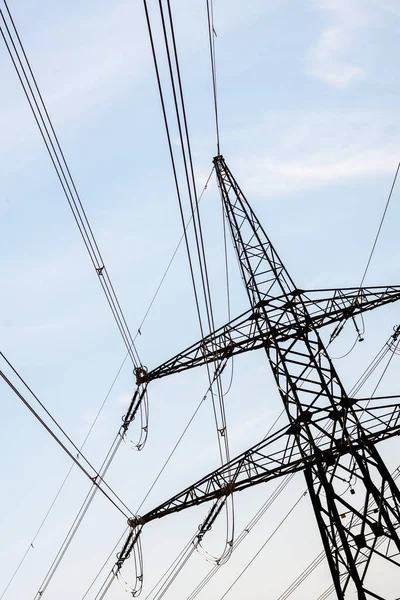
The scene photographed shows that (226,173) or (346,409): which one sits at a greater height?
(226,173)

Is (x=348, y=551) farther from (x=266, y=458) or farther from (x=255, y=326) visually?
(x=255, y=326)

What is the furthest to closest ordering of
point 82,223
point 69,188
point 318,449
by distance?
point 318,449 < point 82,223 < point 69,188

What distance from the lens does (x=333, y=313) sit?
1620cm

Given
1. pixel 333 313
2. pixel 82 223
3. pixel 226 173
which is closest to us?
pixel 82 223

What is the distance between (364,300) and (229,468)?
18.4 feet

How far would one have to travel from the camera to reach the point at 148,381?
16.9 m

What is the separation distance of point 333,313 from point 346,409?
2936 mm

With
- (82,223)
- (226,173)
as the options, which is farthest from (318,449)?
(226,173)

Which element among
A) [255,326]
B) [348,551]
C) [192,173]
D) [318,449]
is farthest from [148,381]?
[192,173]

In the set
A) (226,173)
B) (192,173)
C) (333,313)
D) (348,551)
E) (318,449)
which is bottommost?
(348,551)

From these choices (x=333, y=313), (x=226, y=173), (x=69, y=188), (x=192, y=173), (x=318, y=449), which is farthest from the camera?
(x=226, y=173)

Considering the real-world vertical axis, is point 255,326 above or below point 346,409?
above

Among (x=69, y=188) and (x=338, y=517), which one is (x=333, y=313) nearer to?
(x=338, y=517)

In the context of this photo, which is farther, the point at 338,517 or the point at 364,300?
the point at 364,300
